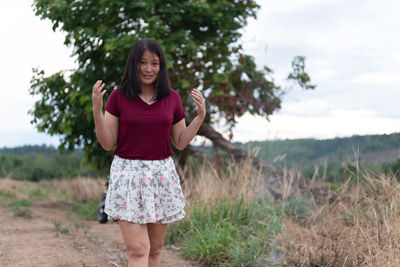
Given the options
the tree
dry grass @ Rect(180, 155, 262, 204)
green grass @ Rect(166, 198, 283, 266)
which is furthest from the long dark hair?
the tree

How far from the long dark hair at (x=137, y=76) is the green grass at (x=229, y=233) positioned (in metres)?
1.97

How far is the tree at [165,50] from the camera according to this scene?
852cm

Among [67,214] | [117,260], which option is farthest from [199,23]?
[117,260]

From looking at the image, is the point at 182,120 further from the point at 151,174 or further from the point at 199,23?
the point at 199,23

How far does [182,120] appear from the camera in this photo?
3.20 meters

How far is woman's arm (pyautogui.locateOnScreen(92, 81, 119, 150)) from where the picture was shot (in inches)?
108

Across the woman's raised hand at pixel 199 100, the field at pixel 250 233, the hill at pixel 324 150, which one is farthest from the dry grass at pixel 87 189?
the woman's raised hand at pixel 199 100

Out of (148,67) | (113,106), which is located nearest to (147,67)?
(148,67)

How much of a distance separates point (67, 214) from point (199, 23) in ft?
17.3

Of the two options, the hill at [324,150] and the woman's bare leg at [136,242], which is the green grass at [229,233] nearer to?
the hill at [324,150]

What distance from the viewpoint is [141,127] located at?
2875mm

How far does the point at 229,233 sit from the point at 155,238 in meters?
1.66

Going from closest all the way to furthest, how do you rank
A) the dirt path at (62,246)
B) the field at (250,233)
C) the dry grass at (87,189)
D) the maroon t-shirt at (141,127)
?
the maroon t-shirt at (141,127) → the field at (250,233) → the dirt path at (62,246) → the dry grass at (87,189)

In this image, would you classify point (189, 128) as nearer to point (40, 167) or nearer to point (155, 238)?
point (155, 238)
